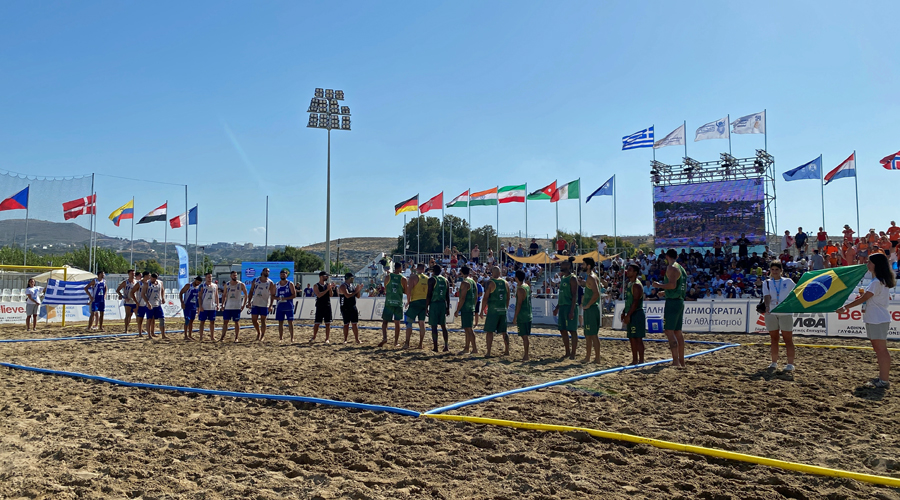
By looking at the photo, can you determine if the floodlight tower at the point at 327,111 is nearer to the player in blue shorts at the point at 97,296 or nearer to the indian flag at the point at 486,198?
the indian flag at the point at 486,198

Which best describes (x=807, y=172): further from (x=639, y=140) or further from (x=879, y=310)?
(x=879, y=310)

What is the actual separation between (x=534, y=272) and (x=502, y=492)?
27630 millimetres

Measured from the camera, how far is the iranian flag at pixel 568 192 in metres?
29.5

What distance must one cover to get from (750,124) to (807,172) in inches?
155

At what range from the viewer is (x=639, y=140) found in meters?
29.3

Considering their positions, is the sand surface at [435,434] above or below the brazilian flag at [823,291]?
below

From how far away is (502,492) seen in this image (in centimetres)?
409

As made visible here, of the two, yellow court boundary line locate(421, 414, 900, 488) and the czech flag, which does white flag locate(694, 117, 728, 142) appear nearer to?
yellow court boundary line locate(421, 414, 900, 488)

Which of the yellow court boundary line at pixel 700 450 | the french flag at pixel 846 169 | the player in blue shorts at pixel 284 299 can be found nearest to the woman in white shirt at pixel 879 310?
the yellow court boundary line at pixel 700 450

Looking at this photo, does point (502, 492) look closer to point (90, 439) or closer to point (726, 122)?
point (90, 439)

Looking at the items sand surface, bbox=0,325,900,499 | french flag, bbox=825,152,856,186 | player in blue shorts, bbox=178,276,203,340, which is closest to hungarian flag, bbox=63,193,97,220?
player in blue shorts, bbox=178,276,203,340

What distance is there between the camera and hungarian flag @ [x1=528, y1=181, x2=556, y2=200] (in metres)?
29.9

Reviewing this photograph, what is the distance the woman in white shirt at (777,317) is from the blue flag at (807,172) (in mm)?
20894

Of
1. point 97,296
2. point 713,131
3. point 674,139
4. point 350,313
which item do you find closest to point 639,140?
point 674,139
